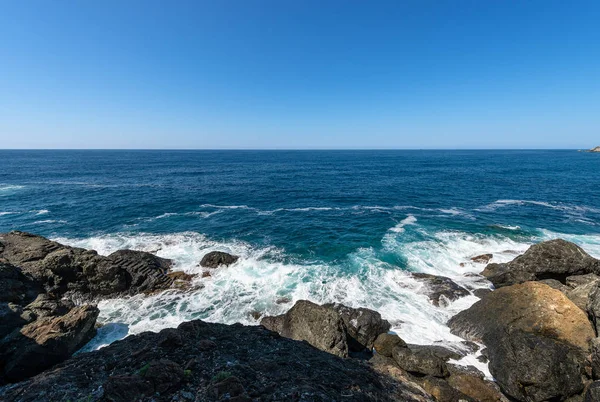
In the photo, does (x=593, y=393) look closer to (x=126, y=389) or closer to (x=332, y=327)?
(x=332, y=327)

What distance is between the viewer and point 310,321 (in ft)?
55.2

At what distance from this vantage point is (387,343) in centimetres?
1666

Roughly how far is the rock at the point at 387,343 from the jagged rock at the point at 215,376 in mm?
4582

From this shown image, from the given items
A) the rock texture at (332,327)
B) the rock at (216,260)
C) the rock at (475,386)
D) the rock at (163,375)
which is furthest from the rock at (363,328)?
the rock at (216,260)

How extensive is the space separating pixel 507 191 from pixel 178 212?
7262cm

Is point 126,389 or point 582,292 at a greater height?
point 126,389

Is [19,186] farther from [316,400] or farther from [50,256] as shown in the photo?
[316,400]

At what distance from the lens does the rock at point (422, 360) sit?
14.2 m

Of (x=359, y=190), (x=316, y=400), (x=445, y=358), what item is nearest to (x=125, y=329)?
(x=316, y=400)

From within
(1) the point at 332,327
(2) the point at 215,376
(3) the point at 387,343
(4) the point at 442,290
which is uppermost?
(2) the point at 215,376

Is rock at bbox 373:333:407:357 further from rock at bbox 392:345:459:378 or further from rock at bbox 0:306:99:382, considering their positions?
rock at bbox 0:306:99:382

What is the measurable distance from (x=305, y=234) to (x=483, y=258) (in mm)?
21080

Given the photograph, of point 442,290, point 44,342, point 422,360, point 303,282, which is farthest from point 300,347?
point 442,290

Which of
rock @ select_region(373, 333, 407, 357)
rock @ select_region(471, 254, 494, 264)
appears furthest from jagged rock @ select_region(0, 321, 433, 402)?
rock @ select_region(471, 254, 494, 264)
